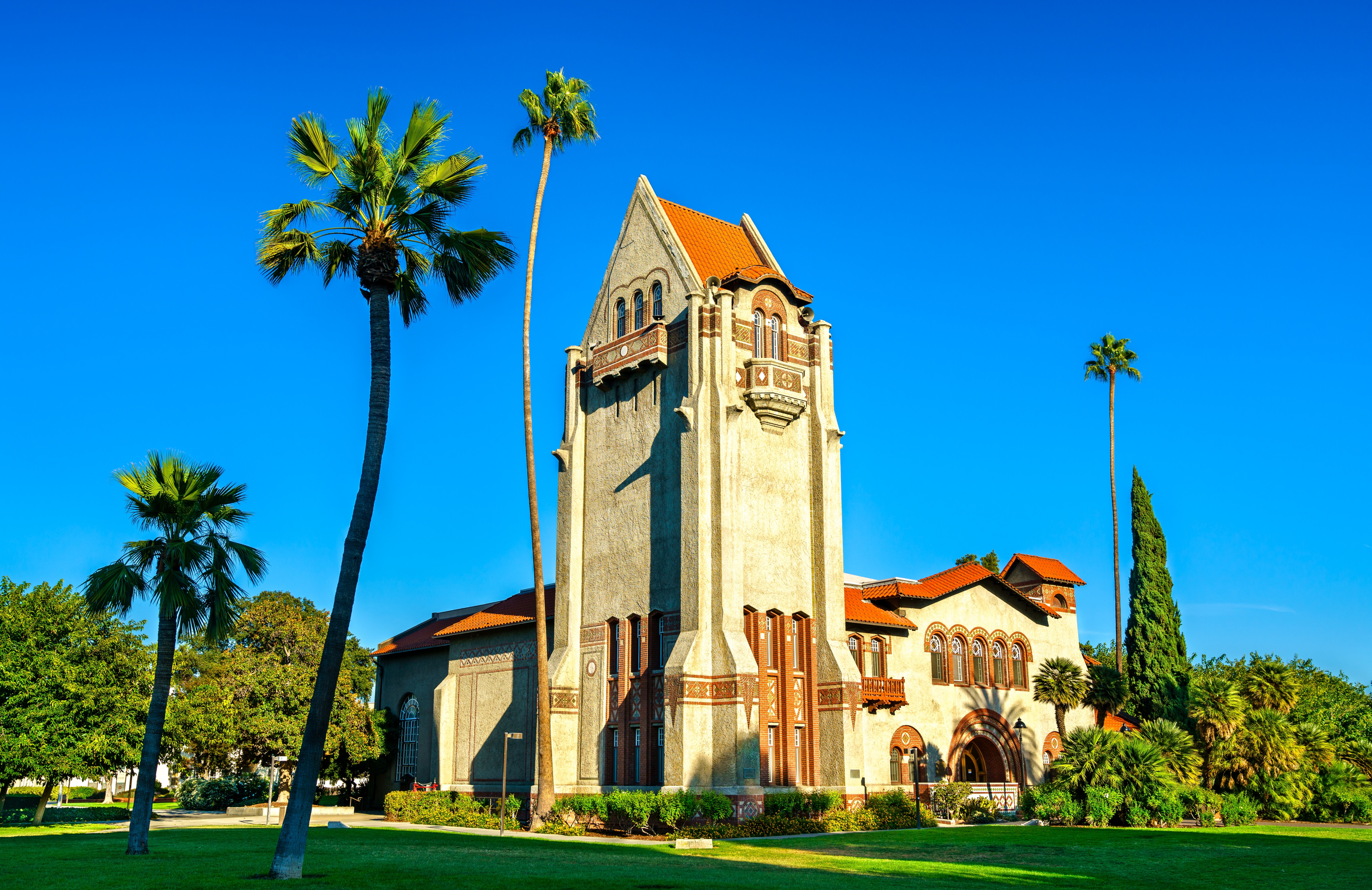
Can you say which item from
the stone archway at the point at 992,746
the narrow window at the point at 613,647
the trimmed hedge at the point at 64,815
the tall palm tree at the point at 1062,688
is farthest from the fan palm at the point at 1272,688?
the trimmed hedge at the point at 64,815

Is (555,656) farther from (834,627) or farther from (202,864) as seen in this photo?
(202,864)

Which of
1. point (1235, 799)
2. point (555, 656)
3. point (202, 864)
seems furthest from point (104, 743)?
point (1235, 799)

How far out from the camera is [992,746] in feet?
149

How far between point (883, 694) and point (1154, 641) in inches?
454

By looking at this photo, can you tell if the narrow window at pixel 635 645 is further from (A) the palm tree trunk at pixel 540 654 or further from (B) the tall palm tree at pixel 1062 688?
(B) the tall palm tree at pixel 1062 688

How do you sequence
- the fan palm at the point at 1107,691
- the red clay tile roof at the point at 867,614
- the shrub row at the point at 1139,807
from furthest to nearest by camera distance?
1. the fan palm at the point at 1107,691
2. the red clay tile roof at the point at 867,614
3. the shrub row at the point at 1139,807

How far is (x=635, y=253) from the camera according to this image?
41.4 m

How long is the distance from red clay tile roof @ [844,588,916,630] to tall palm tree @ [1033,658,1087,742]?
5.65 meters

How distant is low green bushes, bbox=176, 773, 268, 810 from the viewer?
176ft

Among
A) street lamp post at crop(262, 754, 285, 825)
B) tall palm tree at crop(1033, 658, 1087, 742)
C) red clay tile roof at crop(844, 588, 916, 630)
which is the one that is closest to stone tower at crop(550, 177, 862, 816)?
red clay tile roof at crop(844, 588, 916, 630)

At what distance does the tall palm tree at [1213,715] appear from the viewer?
3684cm

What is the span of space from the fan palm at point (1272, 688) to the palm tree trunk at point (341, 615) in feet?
109

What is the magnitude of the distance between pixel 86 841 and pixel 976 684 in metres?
32.5

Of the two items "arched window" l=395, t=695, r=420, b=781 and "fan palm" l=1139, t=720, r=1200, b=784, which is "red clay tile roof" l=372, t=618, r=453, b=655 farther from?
"fan palm" l=1139, t=720, r=1200, b=784
